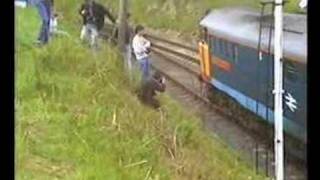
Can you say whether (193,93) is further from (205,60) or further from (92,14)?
(92,14)

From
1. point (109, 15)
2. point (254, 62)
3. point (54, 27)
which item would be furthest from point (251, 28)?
point (54, 27)

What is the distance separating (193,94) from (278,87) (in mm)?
197

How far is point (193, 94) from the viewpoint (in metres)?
1.67

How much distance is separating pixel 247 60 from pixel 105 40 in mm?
309

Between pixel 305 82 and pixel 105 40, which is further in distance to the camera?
pixel 105 40

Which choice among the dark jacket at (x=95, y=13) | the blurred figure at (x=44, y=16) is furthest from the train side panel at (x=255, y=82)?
the blurred figure at (x=44, y=16)

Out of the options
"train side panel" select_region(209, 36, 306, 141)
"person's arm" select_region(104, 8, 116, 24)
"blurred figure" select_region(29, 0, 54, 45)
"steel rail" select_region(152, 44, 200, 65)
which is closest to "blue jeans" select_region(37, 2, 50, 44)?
"blurred figure" select_region(29, 0, 54, 45)

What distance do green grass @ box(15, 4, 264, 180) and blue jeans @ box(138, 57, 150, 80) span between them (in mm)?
34

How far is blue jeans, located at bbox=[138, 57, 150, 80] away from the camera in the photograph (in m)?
1.65

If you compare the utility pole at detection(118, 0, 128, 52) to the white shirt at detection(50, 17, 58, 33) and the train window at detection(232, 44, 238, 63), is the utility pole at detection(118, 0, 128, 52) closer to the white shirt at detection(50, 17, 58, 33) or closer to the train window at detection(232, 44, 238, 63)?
the white shirt at detection(50, 17, 58, 33)

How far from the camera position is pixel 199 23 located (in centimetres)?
163

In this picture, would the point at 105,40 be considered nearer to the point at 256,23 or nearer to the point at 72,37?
the point at 72,37

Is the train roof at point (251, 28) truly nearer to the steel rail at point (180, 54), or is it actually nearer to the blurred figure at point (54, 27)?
the steel rail at point (180, 54)
